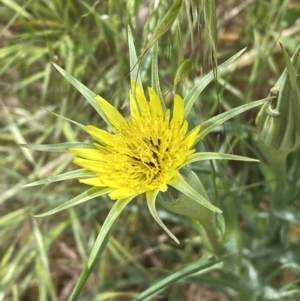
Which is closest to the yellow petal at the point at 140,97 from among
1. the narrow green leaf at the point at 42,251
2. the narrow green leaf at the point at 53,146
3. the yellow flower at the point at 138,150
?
the yellow flower at the point at 138,150

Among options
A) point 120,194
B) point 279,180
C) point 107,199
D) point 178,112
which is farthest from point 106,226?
point 107,199

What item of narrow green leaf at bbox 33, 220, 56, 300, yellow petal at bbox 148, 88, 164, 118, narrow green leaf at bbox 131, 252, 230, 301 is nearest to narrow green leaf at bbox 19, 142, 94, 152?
yellow petal at bbox 148, 88, 164, 118

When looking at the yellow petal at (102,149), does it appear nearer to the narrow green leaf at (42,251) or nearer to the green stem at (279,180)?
the green stem at (279,180)

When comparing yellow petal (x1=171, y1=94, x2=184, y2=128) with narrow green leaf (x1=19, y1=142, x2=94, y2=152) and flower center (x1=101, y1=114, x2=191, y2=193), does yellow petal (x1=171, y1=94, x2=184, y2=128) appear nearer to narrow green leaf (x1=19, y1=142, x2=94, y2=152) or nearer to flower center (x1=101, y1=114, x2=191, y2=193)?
flower center (x1=101, y1=114, x2=191, y2=193)

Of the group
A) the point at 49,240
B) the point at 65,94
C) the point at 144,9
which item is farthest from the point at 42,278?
the point at 144,9

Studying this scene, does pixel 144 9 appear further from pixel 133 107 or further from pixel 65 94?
pixel 133 107

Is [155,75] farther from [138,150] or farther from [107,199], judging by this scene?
[107,199]
